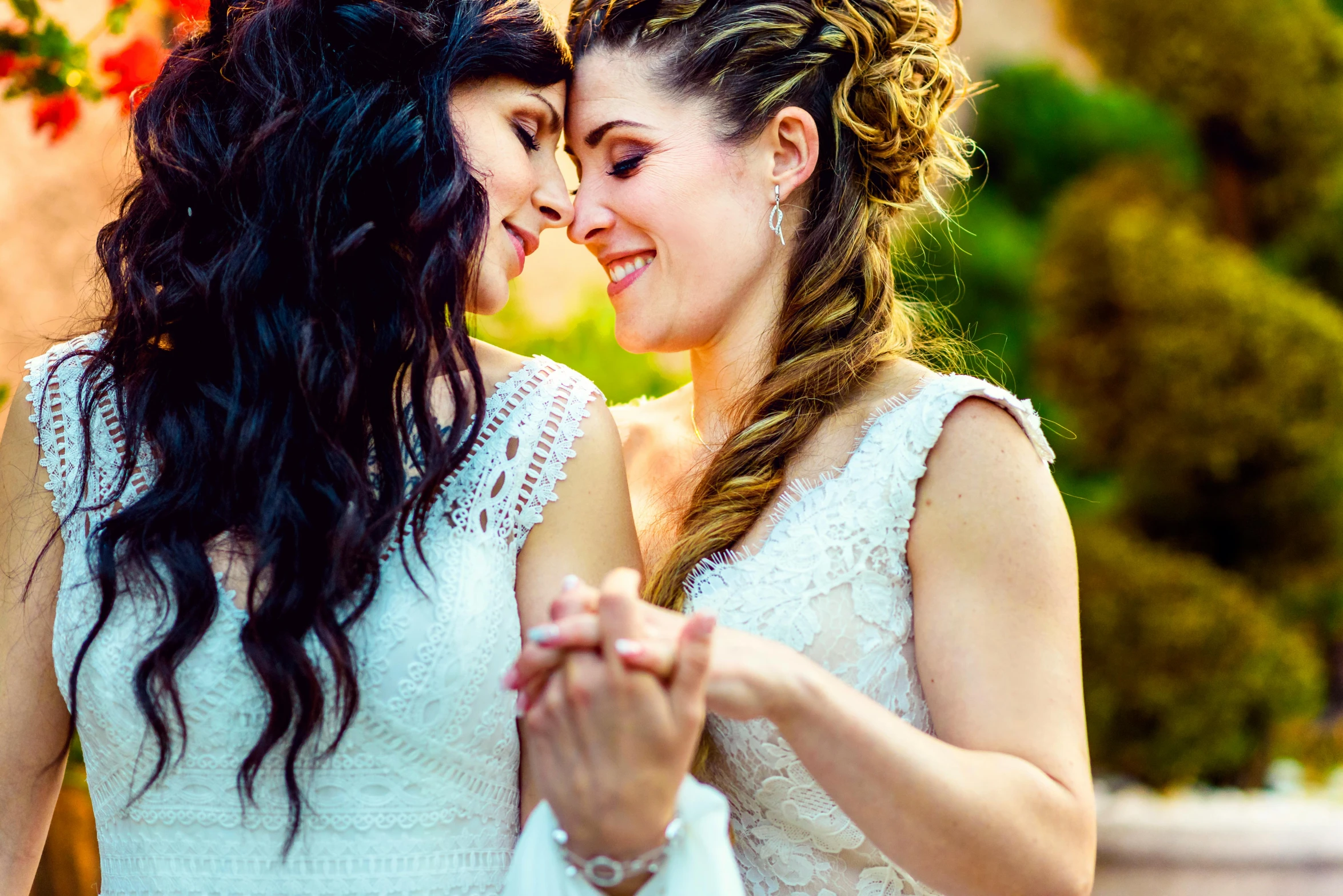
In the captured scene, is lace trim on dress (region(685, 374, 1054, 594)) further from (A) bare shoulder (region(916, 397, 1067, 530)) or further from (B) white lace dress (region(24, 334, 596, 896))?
(B) white lace dress (region(24, 334, 596, 896))

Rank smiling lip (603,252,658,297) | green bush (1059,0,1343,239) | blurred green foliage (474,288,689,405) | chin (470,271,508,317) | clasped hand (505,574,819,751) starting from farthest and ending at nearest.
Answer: green bush (1059,0,1343,239), blurred green foliage (474,288,689,405), smiling lip (603,252,658,297), chin (470,271,508,317), clasped hand (505,574,819,751)

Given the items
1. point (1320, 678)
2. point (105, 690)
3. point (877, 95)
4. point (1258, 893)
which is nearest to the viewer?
point (105, 690)

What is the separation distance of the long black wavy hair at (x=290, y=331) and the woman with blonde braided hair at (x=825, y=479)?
45 cm

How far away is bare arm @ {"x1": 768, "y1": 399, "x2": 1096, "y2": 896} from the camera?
1751 millimetres

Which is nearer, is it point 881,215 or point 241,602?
point 241,602

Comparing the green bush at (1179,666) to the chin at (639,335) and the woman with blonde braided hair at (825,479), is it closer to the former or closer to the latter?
the woman with blonde braided hair at (825,479)

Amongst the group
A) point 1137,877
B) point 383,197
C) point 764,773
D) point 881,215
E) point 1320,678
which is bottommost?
point 1137,877

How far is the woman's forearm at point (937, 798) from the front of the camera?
171 centimetres

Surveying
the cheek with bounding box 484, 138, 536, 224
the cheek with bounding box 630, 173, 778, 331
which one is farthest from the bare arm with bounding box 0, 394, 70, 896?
the cheek with bounding box 630, 173, 778, 331

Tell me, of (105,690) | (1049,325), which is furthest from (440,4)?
(1049,325)

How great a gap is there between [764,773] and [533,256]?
4.17m

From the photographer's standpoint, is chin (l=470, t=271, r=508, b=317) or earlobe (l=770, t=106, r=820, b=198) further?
earlobe (l=770, t=106, r=820, b=198)

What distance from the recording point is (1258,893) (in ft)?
17.2

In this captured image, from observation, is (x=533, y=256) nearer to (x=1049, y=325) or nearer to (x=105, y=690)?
(x=1049, y=325)
